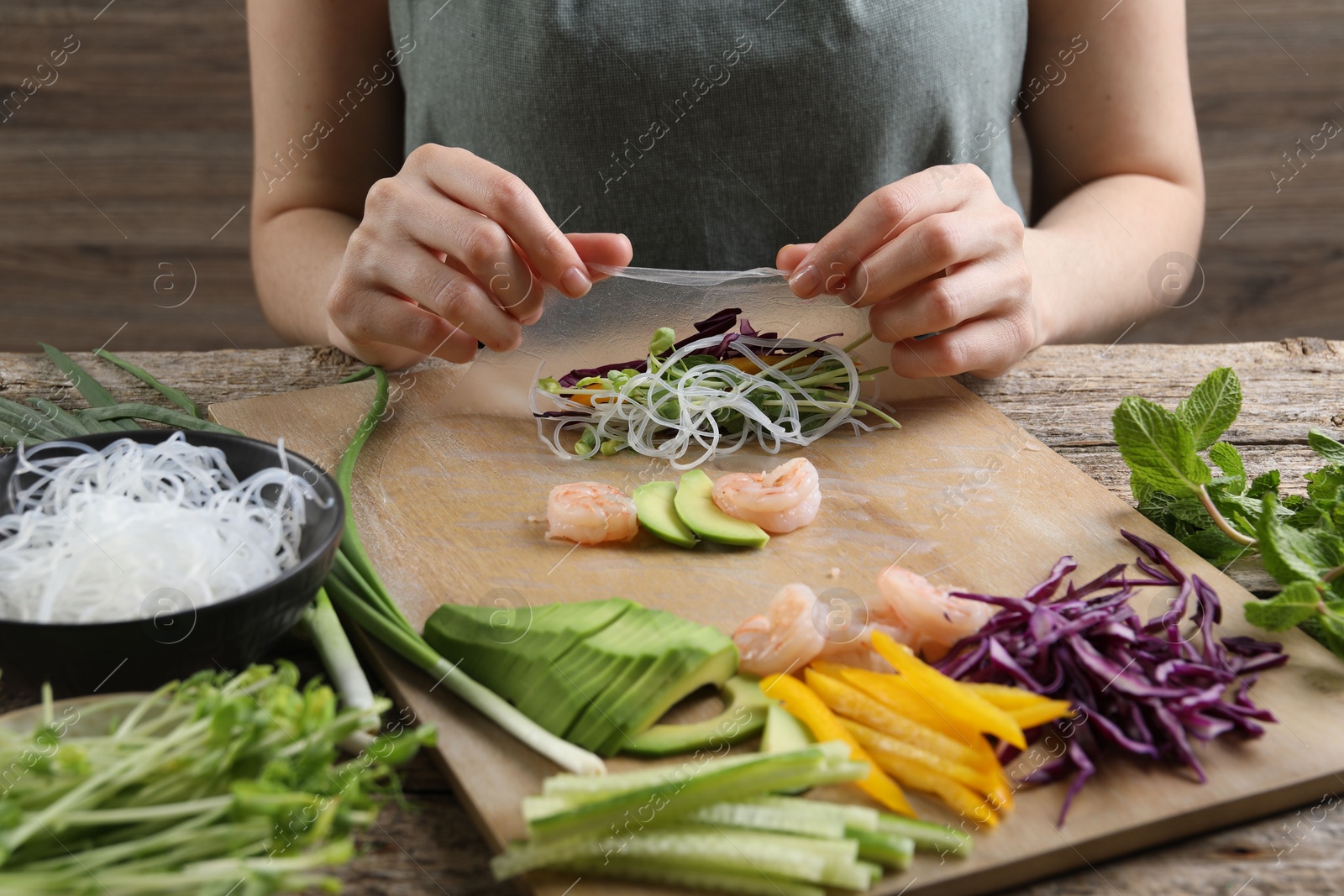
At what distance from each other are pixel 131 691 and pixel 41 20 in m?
3.54

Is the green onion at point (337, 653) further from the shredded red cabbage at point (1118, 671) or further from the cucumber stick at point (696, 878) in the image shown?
the shredded red cabbage at point (1118, 671)

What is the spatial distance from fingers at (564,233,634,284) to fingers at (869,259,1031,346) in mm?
439

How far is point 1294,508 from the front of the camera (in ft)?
5.07

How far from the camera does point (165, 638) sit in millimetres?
1030

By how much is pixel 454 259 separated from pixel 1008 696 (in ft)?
3.67

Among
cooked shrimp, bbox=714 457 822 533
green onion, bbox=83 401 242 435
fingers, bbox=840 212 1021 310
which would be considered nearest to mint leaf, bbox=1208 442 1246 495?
fingers, bbox=840 212 1021 310

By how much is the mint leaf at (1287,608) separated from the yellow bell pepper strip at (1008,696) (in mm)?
337

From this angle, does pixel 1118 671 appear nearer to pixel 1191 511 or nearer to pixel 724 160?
pixel 1191 511

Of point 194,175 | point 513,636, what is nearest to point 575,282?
point 513,636

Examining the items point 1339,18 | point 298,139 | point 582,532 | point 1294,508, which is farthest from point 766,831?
point 1339,18

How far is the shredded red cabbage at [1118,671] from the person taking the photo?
1111 mm

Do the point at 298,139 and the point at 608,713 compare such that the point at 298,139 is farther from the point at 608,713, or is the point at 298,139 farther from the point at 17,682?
the point at 608,713

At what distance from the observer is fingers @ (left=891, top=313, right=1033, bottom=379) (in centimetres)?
182

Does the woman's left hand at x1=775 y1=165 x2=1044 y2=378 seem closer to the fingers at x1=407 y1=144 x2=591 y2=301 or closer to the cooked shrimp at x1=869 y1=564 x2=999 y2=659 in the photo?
the fingers at x1=407 y1=144 x2=591 y2=301
